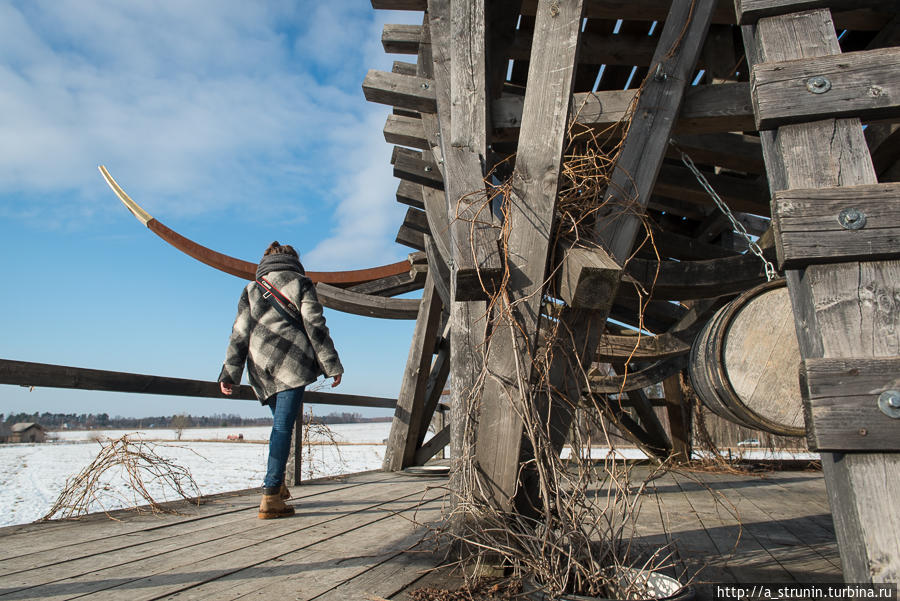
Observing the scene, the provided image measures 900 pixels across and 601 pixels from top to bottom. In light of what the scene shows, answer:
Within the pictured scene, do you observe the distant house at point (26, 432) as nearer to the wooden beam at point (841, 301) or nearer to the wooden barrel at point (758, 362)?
the wooden barrel at point (758, 362)

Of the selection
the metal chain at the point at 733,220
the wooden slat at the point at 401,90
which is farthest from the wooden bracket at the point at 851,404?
the wooden slat at the point at 401,90

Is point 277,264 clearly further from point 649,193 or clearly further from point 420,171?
point 649,193

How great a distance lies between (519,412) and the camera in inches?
66.1

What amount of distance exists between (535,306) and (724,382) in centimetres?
145

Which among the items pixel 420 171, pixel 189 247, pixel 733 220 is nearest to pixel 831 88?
pixel 733 220

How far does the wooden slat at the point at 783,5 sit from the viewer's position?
1575 millimetres

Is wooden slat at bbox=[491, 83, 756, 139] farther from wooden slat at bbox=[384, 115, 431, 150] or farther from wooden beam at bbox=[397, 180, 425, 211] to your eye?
wooden beam at bbox=[397, 180, 425, 211]

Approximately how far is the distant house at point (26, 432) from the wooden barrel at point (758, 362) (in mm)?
16386

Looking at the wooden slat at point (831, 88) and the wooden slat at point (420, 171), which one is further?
the wooden slat at point (420, 171)

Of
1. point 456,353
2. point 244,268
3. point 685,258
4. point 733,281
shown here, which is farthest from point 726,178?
point 244,268

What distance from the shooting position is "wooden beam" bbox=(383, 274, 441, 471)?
4.62 m

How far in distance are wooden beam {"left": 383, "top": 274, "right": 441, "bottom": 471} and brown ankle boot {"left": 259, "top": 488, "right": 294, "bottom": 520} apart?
1883mm

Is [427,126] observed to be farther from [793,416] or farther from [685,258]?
[685,258]

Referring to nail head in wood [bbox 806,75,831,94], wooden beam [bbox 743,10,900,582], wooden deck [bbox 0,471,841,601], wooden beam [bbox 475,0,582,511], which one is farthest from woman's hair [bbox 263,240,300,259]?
nail head in wood [bbox 806,75,831,94]
